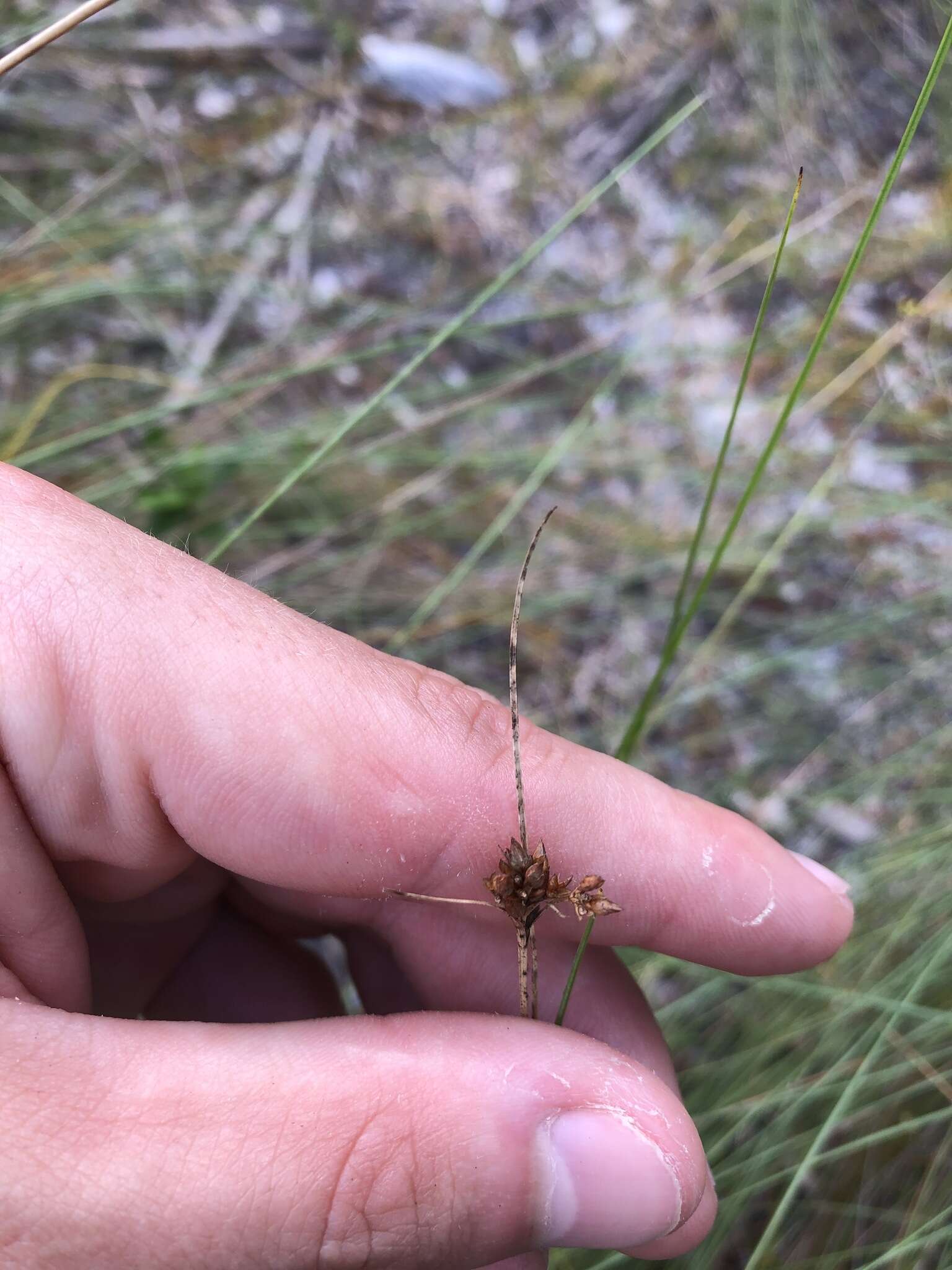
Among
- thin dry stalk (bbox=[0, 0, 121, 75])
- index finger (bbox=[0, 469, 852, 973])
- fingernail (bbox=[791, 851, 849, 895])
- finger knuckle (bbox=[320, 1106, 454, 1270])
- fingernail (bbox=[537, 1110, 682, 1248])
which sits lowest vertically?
finger knuckle (bbox=[320, 1106, 454, 1270])

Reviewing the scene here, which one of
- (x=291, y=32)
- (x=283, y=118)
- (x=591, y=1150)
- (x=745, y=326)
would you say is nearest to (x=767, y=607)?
(x=745, y=326)

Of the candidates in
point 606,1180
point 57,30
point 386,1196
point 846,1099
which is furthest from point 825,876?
point 57,30

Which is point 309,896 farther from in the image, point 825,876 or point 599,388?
point 599,388

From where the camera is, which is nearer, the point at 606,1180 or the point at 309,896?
the point at 606,1180

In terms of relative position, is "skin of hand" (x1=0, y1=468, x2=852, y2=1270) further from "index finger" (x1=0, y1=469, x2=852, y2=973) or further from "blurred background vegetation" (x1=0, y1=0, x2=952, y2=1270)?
"blurred background vegetation" (x1=0, y1=0, x2=952, y2=1270)

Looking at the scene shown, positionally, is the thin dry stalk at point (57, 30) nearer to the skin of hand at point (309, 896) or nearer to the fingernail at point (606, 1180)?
the skin of hand at point (309, 896)

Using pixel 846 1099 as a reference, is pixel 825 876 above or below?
above

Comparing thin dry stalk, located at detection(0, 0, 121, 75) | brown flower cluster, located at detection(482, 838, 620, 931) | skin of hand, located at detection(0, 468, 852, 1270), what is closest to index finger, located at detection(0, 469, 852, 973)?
skin of hand, located at detection(0, 468, 852, 1270)
